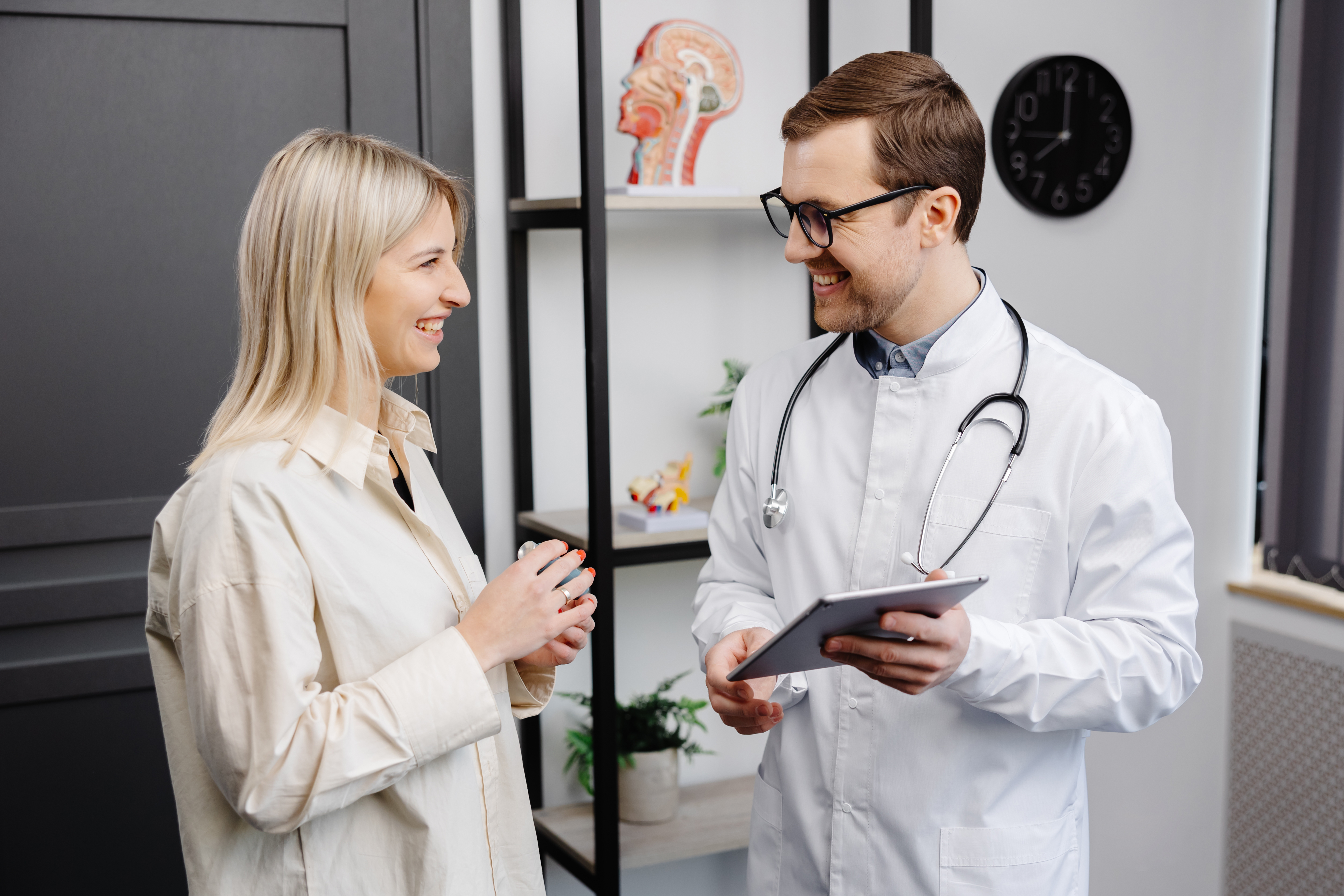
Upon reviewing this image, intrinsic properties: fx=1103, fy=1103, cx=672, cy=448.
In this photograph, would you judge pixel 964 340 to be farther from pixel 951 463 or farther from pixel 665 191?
pixel 665 191

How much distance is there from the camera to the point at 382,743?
3.74 feet

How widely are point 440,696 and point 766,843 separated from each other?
0.60 metres

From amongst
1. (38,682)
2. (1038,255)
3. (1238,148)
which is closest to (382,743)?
(38,682)

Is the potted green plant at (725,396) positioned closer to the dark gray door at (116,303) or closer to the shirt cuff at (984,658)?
the dark gray door at (116,303)

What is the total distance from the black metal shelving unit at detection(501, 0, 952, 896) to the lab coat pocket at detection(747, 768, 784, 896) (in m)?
0.55

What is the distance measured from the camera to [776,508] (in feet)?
4.97

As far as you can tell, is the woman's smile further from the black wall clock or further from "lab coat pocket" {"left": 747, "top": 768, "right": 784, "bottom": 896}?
the black wall clock

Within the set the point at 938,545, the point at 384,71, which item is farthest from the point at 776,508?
the point at 384,71

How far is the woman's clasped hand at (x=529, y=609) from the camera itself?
1.24 m

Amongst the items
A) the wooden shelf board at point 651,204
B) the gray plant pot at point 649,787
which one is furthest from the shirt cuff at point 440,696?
the gray plant pot at point 649,787

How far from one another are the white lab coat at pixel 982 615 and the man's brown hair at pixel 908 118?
17cm

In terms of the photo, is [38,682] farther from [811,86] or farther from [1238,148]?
[1238,148]

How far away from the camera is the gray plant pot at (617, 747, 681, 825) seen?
2.33 metres

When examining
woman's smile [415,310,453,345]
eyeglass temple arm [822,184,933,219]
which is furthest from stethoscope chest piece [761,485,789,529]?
woman's smile [415,310,453,345]
